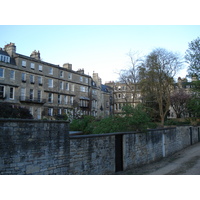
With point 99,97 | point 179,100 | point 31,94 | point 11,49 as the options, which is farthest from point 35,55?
point 179,100

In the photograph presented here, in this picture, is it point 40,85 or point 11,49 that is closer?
point 11,49

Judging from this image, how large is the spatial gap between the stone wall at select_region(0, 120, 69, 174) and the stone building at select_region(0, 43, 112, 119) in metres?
27.2

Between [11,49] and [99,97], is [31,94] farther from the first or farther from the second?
[99,97]

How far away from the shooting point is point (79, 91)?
47.6m

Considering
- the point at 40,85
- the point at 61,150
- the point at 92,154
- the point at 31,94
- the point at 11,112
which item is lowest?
the point at 92,154

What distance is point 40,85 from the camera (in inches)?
1516

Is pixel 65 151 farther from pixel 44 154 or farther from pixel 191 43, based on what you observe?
pixel 191 43

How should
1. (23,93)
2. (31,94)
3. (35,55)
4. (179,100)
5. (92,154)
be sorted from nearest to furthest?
(92,154)
(23,93)
(31,94)
(35,55)
(179,100)

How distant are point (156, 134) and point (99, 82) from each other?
40.2 meters

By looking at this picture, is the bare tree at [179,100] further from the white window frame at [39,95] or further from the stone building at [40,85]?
the white window frame at [39,95]

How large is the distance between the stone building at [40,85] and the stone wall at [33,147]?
27.2 metres

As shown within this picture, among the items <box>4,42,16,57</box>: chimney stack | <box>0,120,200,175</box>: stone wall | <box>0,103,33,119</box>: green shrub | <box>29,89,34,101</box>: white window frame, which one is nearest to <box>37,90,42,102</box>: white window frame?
<box>29,89,34,101</box>: white window frame

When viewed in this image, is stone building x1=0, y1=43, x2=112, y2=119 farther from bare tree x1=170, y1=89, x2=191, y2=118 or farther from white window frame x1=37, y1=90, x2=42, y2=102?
bare tree x1=170, y1=89, x2=191, y2=118

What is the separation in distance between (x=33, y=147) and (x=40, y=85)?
32.9 metres
